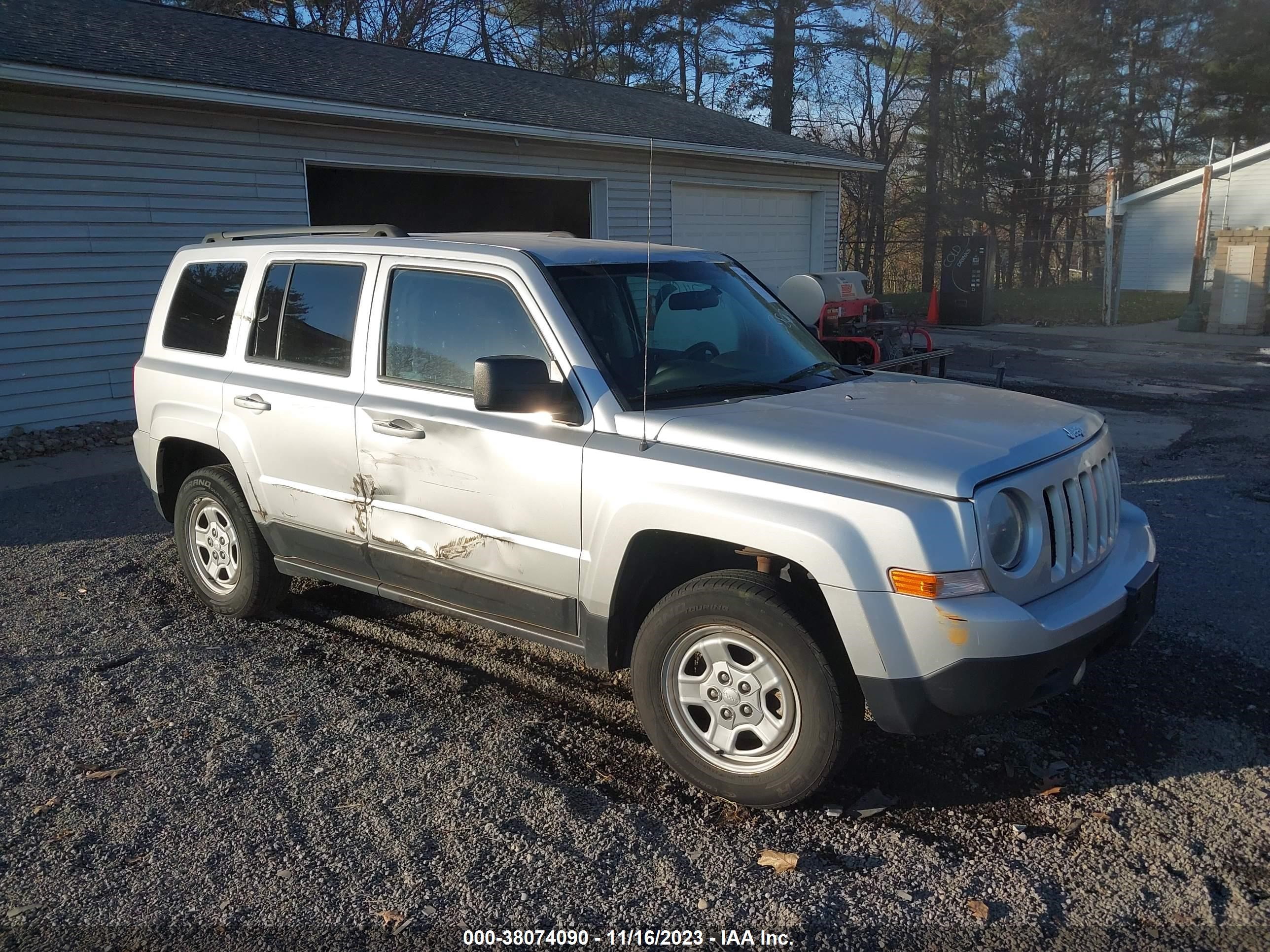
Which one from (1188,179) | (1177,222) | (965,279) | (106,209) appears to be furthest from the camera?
(1177,222)

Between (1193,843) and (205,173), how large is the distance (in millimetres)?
10876

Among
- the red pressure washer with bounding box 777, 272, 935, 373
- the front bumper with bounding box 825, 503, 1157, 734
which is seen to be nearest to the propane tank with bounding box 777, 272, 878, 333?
the red pressure washer with bounding box 777, 272, 935, 373

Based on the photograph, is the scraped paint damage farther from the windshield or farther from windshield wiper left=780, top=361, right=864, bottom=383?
windshield wiper left=780, top=361, right=864, bottom=383

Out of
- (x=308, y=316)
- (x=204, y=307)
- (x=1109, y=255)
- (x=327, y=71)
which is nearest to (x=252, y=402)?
(x=308, y=316)

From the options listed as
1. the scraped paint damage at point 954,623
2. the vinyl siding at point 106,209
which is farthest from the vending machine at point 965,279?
the scraped paint damage at point 954,623

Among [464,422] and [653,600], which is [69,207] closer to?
[464,422]

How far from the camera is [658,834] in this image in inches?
135

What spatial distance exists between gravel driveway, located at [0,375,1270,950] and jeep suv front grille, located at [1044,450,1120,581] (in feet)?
2.73

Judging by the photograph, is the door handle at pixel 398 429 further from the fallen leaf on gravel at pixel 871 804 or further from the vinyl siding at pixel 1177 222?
the vinyl siding at pixel 1177 222

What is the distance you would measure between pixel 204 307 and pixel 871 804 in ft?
13.8

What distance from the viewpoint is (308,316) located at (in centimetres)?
488

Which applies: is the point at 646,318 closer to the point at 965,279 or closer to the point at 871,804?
the point at 871,804

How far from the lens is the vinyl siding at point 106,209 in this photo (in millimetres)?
9672

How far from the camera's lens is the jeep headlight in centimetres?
321
